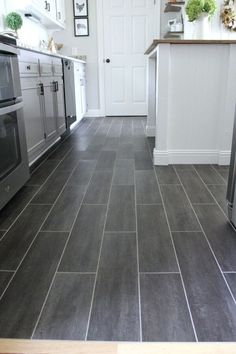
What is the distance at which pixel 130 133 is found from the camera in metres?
4.30

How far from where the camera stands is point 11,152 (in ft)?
6.64

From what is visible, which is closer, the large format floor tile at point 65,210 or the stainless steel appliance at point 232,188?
the stainless steel appliance at point 232,188

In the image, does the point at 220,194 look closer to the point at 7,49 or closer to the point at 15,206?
the point at 15,206

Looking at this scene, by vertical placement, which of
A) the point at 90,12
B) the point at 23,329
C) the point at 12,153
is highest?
the point at 90,12

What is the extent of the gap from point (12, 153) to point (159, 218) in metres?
1.00

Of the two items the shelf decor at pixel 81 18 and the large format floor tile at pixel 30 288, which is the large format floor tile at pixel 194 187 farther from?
the shelf decor at pixel 81 18

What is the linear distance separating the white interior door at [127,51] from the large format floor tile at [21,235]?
4.08 meters

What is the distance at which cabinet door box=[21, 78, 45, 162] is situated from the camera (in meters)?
2.54

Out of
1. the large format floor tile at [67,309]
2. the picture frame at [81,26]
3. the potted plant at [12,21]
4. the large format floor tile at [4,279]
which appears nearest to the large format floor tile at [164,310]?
the large format floor tile at [67,309]

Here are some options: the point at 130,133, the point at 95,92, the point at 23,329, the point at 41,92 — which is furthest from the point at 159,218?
the point at 95,92

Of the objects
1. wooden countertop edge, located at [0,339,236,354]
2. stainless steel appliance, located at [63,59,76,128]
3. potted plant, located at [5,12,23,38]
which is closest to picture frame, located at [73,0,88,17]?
stainless steel appliance, located at [63,59,76,128]

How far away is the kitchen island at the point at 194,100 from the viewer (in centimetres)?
260

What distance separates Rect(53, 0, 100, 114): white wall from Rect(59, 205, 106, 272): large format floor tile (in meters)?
4.11

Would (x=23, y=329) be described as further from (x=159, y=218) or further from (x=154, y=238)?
(x=159, y=218)
